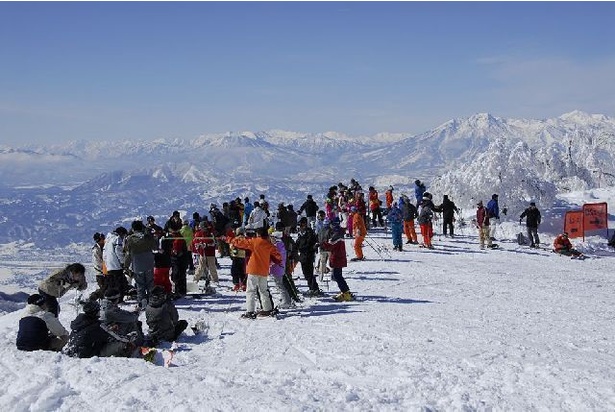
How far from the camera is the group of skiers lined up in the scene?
9.54 m

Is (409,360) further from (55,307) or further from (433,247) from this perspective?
(433,247)

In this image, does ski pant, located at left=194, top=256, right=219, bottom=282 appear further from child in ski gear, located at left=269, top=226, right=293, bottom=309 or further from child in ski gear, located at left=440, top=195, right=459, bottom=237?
child in ski gear, located at left=440, top=195, right=459, bottom=237

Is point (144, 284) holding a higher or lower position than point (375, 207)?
lower

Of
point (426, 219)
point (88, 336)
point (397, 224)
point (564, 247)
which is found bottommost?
point (564, 247)

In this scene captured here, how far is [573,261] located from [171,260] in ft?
52.9

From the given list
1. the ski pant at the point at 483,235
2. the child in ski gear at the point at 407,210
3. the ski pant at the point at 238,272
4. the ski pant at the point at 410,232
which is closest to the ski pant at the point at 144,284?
the ski pant at the point at 238,272

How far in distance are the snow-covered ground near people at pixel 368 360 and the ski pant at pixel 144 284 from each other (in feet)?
3.27

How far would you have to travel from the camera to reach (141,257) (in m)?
12.9

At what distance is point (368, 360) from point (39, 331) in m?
5.71

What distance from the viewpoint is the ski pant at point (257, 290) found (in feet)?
40.0

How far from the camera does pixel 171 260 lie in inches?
590

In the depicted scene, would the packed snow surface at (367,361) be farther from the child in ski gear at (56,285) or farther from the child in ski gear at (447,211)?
the child in ski gear at (447,211)

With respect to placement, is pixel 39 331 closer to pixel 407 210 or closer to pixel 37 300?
pixel 37 300

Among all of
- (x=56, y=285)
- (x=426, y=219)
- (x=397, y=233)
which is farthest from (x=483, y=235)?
(x=56, y=285)
